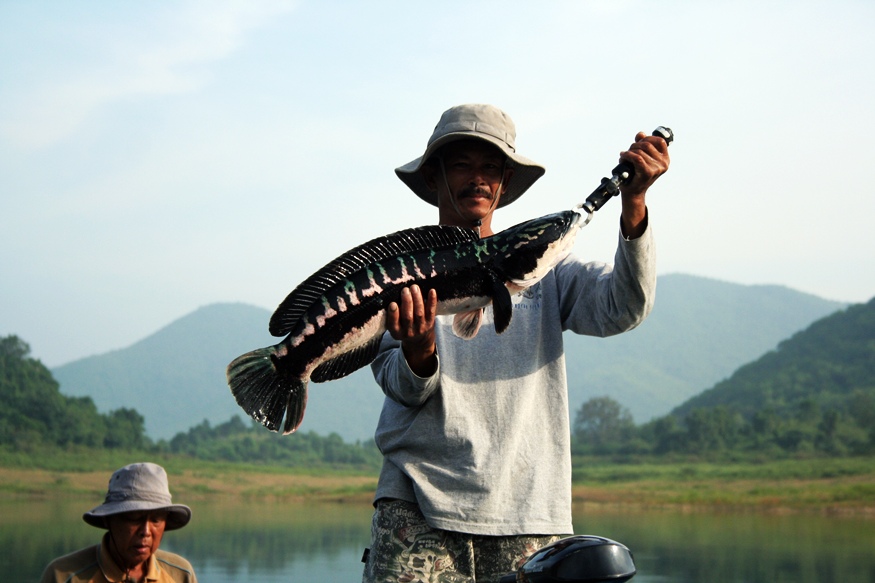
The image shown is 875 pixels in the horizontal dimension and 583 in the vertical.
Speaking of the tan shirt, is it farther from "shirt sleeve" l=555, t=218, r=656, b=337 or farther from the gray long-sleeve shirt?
"shirt sleeve" l=555, t=218, r=656, b=337

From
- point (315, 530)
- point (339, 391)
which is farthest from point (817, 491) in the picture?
point (339, 391)

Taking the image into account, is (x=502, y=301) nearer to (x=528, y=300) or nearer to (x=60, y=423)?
(x=528, y=300)

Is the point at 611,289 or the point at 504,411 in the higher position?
the point at 611,289

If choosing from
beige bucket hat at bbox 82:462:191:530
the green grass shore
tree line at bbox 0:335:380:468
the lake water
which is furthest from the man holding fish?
tree line at bbox 0:335:380:468

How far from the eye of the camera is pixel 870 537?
1827 inches

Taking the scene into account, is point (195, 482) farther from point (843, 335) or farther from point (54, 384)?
point (843, 335)

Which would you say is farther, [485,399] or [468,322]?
[485,399]

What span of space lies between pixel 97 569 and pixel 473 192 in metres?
2.85

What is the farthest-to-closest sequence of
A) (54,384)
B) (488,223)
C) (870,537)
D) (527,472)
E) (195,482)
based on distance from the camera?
(54,384) < (195,482) < (870,537) < (488,223) < (527,472)

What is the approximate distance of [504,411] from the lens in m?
3.76

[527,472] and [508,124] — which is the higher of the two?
[508,124]

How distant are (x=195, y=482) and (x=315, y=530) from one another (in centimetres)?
709

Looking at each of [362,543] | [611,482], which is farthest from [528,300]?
[611,482]

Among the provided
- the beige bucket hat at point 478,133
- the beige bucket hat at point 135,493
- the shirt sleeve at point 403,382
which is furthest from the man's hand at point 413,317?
the beige bucket hat at point 135,493
